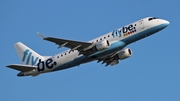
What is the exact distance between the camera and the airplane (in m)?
62.0

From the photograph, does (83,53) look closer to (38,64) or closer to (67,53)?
(67,53)

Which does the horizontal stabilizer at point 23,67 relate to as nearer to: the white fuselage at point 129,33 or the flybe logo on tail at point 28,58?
the flybe logo on tail at point 28,58

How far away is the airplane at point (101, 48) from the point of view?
203 feet

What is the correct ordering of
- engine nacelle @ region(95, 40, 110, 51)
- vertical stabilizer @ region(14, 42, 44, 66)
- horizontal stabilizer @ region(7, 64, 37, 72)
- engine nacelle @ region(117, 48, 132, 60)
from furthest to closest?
1. vertical stabilizer @ region(14, 42, 44, 66)
2. engine nacelle @ region(117, 48, 132, 60)
3. horizontal stabilizer @ region(7, 64, 37, 72)
4. engine nacelle @ region(95, 40, 110, 51)

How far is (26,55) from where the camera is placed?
74.4 m

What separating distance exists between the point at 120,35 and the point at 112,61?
7.62 meters

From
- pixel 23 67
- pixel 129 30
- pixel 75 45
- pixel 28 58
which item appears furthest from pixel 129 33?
pixel 28 58

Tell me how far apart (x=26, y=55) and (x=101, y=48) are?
17.6 m

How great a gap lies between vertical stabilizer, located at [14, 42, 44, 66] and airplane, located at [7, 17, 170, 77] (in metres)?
3.50

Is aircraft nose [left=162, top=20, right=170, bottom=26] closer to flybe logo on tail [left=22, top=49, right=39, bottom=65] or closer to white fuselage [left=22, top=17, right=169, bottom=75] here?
white fuselage [left=22, top=17, right=169, bottom=75]

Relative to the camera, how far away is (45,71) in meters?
68.5

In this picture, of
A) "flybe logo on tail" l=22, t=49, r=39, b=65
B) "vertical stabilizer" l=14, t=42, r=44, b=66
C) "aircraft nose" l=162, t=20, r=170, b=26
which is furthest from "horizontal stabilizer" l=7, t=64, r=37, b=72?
"aircraft nose" l=162, t=20, r=170, b=26

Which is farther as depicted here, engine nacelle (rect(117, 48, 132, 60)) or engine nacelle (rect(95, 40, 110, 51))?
engine nacelle (rect(117, 48, 132, 60))

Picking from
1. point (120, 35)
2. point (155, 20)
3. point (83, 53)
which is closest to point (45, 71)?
point (83, 53)
